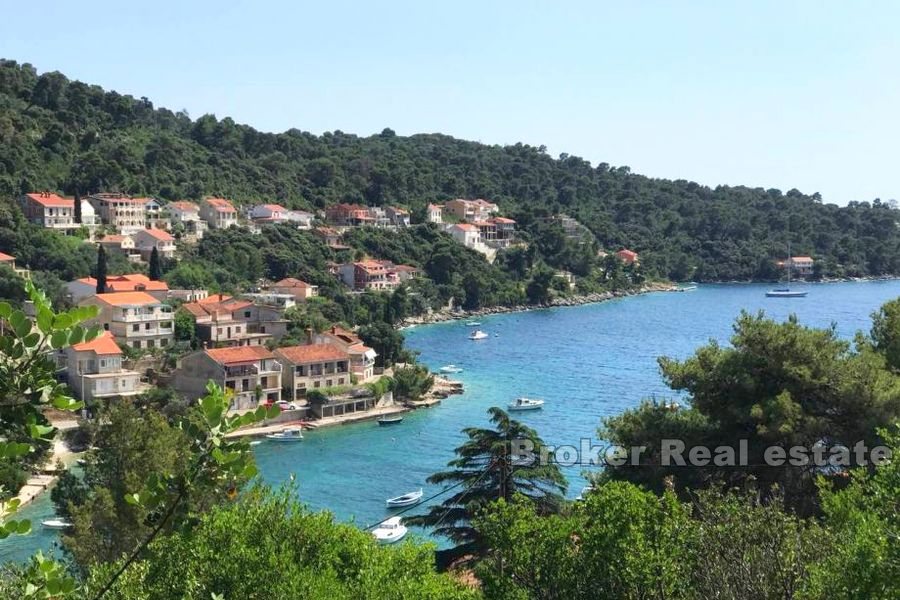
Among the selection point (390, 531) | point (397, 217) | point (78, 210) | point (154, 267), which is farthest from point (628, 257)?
point (390, 531)

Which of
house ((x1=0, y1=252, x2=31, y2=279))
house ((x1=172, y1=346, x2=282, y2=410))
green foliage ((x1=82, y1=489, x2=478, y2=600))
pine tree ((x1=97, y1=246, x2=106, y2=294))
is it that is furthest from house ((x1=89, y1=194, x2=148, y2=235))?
green foliage ((x1=82, y1=489, x2=478, y2=600))

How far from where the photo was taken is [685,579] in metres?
7.07

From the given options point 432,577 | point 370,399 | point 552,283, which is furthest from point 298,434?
point 552,283

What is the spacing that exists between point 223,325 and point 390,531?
635 inches

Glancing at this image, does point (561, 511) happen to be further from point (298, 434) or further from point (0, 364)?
point (298, 434)

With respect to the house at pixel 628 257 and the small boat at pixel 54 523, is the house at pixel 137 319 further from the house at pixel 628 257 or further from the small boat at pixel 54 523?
the house at pixel 628 257

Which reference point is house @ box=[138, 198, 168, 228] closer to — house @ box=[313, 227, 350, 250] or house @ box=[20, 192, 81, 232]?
house @ box=[20, 192, 81, 232]

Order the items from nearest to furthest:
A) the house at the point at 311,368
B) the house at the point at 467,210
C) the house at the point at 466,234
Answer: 1. the house at the point at 311,368
2. the house at the point at 466,234
3. the house at the point at 467,210

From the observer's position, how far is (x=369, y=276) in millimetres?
51656

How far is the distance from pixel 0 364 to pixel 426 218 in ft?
219

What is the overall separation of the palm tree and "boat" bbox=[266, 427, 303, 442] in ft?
49.4

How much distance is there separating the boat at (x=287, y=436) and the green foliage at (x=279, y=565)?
734 inches

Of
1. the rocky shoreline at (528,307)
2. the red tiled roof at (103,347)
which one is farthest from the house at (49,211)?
the rocky shoreline at (528,307)

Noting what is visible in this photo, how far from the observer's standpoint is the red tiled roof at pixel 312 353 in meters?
30.4
